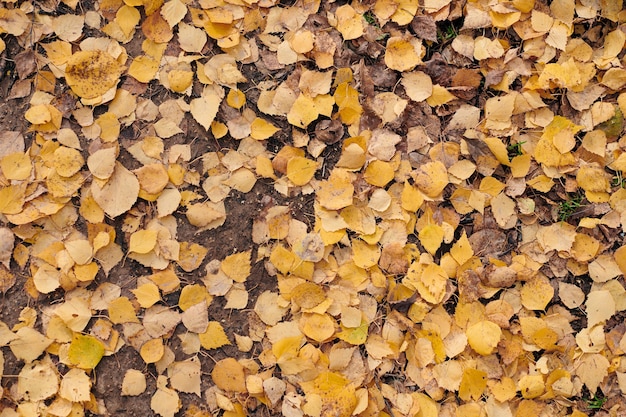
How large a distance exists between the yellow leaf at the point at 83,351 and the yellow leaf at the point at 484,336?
1.04 meters

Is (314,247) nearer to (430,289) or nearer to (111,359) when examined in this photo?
(430,289)

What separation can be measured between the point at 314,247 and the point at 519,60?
2.83ft

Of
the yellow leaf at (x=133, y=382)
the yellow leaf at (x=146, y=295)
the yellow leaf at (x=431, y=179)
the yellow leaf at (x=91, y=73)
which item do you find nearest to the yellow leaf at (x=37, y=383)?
the yellow leaf at (x=133, y=382)

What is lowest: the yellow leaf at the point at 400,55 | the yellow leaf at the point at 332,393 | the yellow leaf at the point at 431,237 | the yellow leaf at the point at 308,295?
the yellow leaf at the point at 332,393

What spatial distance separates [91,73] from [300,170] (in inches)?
26.4

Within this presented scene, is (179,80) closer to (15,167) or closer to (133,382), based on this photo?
(15,167)

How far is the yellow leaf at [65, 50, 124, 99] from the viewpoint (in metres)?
1.94

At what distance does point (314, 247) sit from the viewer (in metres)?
1.91

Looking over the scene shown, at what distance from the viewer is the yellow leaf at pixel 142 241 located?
1882 mm

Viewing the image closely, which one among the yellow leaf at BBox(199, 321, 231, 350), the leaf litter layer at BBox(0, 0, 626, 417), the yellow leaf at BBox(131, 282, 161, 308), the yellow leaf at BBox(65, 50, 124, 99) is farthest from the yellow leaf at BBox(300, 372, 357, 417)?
the yellow leaf at BBox(65, 50, 124, 99)

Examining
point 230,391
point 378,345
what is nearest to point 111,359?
point 230,391

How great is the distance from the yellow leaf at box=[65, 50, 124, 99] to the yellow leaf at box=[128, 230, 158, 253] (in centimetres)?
43

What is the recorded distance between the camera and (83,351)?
1.83 metres

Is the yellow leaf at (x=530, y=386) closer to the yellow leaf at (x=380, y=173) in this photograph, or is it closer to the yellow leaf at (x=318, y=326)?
the yellow leaf at (x=318, y=326)
